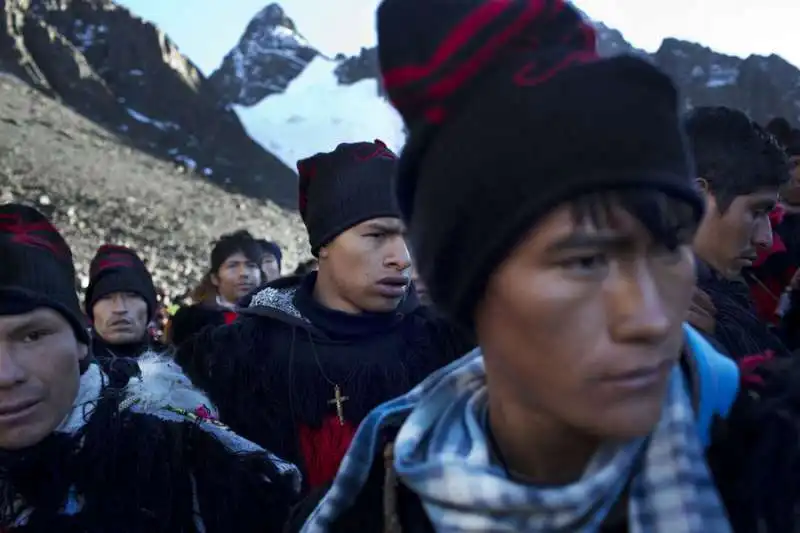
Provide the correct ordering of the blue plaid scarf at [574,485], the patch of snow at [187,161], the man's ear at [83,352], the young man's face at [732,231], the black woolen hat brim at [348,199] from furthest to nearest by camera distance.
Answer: the patch of snow at [187,161] < the black woolen hat brim at [348,199] < the young man's face at [732,231] < the man's ear at [83,352] < the blue plaid scarf at [574,485]

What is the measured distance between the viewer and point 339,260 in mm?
2742

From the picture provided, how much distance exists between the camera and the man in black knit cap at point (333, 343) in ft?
8.75

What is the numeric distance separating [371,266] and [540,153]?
170cm

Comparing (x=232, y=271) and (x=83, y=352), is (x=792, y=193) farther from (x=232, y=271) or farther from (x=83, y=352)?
(x=232, y=271)

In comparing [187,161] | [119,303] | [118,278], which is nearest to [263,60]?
[187,161]

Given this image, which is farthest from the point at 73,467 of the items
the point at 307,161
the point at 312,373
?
the point at 307,161

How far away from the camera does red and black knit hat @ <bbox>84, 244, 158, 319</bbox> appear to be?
4.42m

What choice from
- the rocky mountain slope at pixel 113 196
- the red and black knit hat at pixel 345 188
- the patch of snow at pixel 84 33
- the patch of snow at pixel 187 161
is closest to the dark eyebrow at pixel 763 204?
the red and black knit hat at pixel 345 188

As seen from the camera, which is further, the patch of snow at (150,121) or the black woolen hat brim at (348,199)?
the patch of snow at (150,121)

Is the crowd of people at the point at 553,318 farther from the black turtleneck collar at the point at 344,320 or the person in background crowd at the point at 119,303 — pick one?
the person in background crowd at the point at 119,303

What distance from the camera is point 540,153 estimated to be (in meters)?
1.02

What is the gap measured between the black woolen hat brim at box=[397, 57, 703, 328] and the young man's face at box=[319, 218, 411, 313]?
1564 mm

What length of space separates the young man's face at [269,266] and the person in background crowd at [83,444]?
4.13m

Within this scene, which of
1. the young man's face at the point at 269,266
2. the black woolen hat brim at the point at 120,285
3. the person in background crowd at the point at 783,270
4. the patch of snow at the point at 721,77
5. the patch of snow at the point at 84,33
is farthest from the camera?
the patch of snow at the point at 84,33
